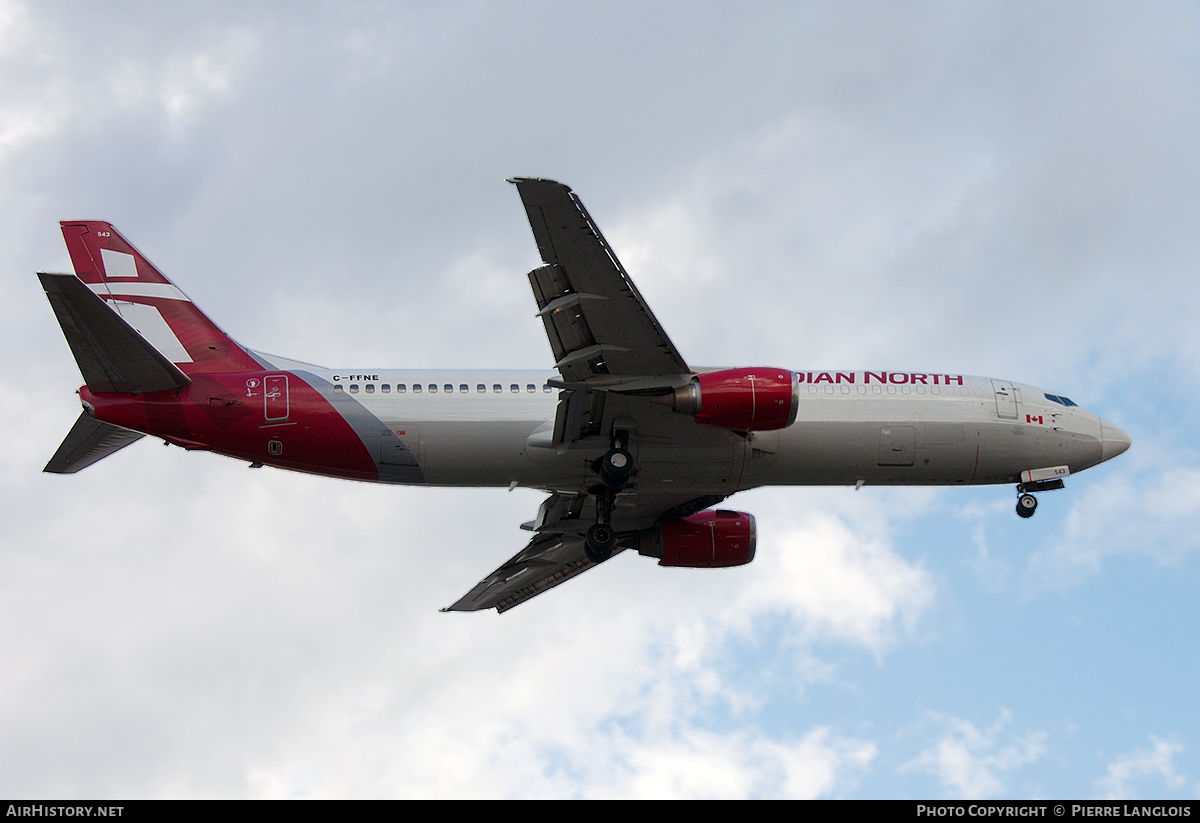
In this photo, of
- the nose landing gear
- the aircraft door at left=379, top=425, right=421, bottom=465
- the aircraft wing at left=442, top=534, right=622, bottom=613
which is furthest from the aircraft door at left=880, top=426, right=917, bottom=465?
the aircraft door at left=379, top=425, right=421, bottom=465

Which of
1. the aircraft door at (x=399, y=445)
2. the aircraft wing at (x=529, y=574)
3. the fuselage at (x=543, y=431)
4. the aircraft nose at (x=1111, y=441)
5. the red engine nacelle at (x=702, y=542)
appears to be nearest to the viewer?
the fuselage at (x=543, y=431)

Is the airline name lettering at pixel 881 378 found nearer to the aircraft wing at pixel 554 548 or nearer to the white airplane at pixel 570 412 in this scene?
the white airplane at pixel 570 412

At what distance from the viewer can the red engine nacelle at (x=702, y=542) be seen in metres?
39.5

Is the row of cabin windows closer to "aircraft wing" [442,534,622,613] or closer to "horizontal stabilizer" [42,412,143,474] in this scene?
"horizontal stabilizer" [42,412,143,474]

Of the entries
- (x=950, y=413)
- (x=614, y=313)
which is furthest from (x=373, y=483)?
(x=950, y=413)

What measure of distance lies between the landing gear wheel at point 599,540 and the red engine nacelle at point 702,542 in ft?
11.3

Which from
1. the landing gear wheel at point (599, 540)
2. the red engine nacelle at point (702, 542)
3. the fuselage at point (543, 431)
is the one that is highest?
the fuselage at point (543, 431)

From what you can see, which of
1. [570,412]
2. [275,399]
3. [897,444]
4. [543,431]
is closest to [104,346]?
[275,399]

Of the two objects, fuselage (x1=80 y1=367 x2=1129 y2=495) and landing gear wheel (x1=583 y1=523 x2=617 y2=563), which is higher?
fuselage (x1=80 y1=367 x2=1129 y2=495)

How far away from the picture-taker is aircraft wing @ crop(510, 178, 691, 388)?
91.2ft

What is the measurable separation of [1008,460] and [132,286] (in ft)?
86.4

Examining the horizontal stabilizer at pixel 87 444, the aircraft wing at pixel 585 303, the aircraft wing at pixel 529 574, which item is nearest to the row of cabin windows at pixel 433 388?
the aircraft wing at pixel 585 303

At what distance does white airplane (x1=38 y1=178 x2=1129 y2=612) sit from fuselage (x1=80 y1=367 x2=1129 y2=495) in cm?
6
